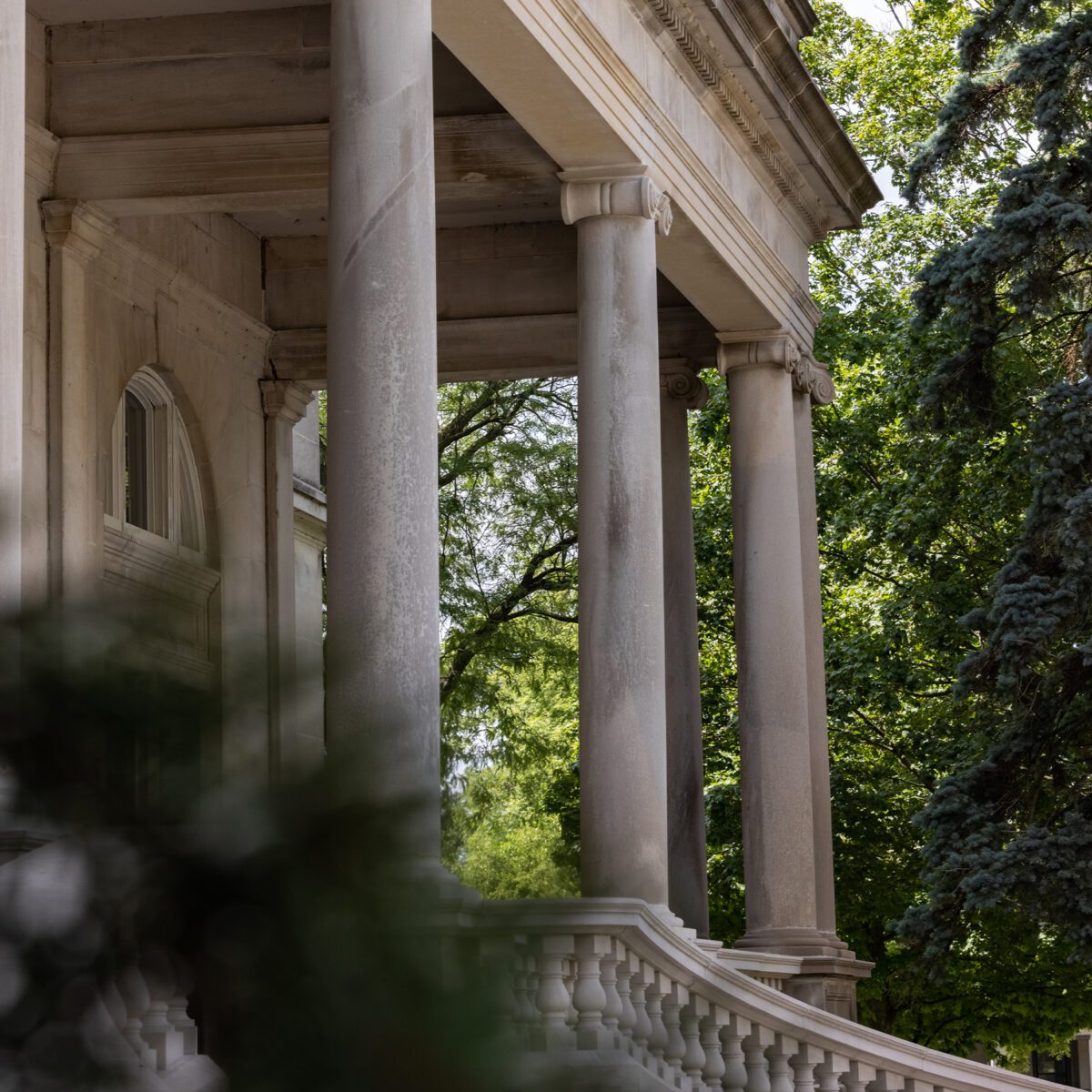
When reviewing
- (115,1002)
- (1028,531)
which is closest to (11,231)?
(115,1002)

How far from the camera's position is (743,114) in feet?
106

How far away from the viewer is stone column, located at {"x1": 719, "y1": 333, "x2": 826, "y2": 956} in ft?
108

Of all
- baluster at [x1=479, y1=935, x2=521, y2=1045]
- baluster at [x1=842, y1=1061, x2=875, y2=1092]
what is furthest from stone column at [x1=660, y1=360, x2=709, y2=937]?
baluster at [x1=479, y1=935, x2=521, y2=1045]

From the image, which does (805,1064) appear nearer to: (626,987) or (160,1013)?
(626,987)

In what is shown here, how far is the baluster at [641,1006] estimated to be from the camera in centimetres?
1948

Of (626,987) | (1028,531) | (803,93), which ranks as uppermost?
(803,93)

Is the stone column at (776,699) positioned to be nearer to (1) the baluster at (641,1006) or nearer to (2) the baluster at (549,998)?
(1) the baluster at (641,1006)

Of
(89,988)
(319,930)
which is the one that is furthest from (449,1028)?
(89,988)

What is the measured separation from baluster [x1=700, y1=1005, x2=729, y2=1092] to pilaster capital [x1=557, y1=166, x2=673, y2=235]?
1138 centimetres

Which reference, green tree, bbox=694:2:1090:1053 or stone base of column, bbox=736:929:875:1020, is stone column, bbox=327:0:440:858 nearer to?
stone base of column, bbox=736:929:875:1020

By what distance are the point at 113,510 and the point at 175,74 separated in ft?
25.7

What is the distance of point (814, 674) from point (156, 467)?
41.6 feet

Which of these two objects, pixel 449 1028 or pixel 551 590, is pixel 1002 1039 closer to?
pixel 551 590

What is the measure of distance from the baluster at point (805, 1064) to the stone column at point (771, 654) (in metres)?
11.8
